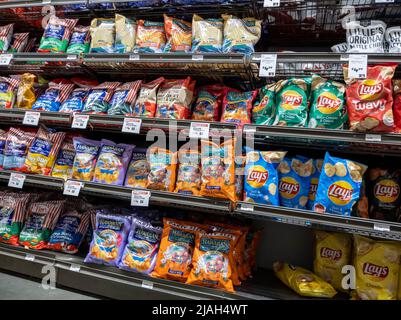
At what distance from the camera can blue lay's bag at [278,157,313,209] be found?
1805 mm

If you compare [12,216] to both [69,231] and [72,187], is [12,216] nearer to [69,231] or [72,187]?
[69,231]

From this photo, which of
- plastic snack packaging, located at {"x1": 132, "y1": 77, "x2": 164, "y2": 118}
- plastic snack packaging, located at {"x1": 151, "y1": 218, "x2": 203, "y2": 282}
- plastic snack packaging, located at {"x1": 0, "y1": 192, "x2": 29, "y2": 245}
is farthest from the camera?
plastic snack packaging, located at {"x1": 0, "y1": 192, "x2": 29, "y2": 245}

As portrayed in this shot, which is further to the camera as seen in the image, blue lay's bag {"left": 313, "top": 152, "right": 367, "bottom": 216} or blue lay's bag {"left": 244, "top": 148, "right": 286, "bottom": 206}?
blue lay's bag {"left": 244, "top": 148, "right": 286, "bottom": 206}

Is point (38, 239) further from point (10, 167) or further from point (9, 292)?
point (10, 167)

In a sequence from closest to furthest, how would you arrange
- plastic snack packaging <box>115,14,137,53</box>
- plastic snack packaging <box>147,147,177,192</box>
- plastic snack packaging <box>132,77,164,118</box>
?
plastic snack packaging <box>147,147,177,192</box> → plastic snack packaging <box>132,77,164,118</box> → plastic snack packaging <box>115,14,137,53</box>

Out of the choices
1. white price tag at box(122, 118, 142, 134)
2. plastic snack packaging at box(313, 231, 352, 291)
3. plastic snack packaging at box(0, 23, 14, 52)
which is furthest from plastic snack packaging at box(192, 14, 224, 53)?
plastic snack packaging at box(0, 23, 14, 52)

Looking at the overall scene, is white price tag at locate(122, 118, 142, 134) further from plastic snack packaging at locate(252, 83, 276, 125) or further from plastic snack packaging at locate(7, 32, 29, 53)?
plastic snack packaging at locate(7, 32, 29, 53)

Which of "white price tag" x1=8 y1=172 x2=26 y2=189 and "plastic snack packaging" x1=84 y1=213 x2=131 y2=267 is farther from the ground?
"white price tag" x1=8 y1=172 x2=26 y2=189

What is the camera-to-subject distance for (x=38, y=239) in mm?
2252

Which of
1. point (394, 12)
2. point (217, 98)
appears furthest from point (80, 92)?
point (394, 12)

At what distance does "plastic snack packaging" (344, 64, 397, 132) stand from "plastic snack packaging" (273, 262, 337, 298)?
83 cm
